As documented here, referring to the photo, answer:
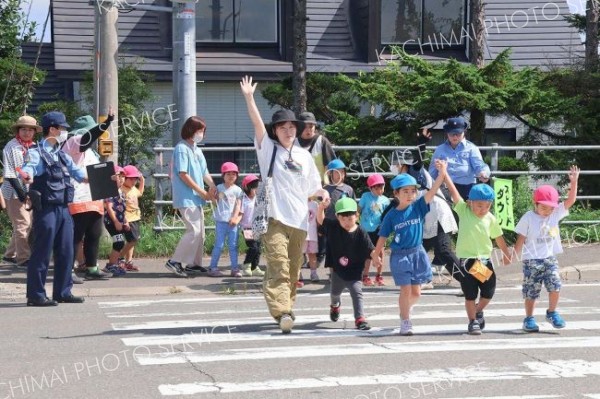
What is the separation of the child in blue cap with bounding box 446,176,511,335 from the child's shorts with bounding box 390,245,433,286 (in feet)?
1.19

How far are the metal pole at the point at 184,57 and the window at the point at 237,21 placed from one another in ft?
27.7

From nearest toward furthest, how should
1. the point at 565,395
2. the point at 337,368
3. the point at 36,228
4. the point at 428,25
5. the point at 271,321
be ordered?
the point at 565,395, the point at 337,368, the point at 271,321, the point at 36,228, the point at 428,25

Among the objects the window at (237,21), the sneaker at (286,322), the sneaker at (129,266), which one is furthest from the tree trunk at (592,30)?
the sneaker at (286,322)

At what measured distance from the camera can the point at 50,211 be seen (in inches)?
432

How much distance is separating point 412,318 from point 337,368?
8.71ft

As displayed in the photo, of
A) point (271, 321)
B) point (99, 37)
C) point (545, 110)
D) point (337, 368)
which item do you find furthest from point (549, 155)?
point (337, 368)

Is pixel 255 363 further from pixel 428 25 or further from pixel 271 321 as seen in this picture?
pixel 428 25

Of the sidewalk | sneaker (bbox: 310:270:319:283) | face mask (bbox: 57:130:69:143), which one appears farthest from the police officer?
sneaker (bbox: 310:270:319:283)

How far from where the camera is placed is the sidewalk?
12453 millimetres

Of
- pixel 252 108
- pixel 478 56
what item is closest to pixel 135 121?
pixel 478 56

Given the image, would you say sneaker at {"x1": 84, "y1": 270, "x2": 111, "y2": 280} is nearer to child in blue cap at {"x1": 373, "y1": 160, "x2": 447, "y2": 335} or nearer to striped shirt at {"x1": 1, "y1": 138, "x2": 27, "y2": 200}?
striped shirt at {"x1": 1, "y1": 138, "x2": 27, "y2": 200}

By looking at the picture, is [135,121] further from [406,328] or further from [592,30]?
[406,328]

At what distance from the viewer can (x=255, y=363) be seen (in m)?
8.12

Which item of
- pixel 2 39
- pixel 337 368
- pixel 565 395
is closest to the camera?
pixel 565 395
